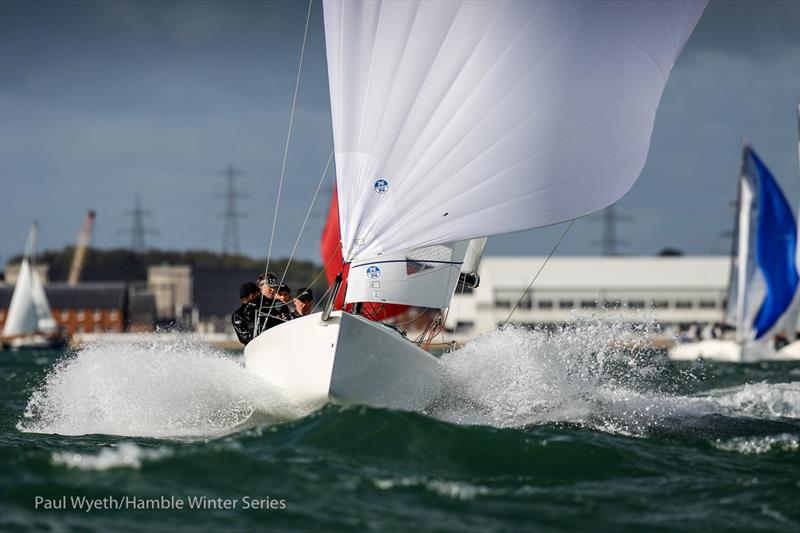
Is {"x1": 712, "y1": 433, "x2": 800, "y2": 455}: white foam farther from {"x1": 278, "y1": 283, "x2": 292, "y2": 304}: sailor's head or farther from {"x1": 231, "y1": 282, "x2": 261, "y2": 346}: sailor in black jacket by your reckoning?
{"x1": 231, "y1": 282, "x2": 261, "y2": 346}: sailor in black jacket

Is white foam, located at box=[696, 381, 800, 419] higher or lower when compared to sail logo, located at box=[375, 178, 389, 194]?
lower

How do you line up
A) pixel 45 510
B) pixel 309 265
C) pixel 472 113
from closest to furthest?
pixel 45 510
pixel 472 113
pixel 309 265

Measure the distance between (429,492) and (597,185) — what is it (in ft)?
14.4

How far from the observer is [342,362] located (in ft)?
33.6

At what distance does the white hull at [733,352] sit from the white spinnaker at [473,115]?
28.0 meters

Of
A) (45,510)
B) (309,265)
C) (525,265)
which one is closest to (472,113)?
(45,510)

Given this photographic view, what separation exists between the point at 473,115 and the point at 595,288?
67115mm

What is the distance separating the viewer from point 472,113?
10.9 metres

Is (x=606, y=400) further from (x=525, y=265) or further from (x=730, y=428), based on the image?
(x=525, y=265)

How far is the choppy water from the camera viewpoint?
7469 millimetres

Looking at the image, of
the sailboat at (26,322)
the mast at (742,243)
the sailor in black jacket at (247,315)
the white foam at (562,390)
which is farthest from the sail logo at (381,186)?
the sailboat at (26,322)

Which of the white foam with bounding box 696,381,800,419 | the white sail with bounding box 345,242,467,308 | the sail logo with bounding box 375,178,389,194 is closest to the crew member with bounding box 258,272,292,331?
the white sail with bounding box 345,242,467,308

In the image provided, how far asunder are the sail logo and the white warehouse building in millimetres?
64830

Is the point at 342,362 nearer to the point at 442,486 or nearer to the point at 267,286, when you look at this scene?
the point at 442,486
